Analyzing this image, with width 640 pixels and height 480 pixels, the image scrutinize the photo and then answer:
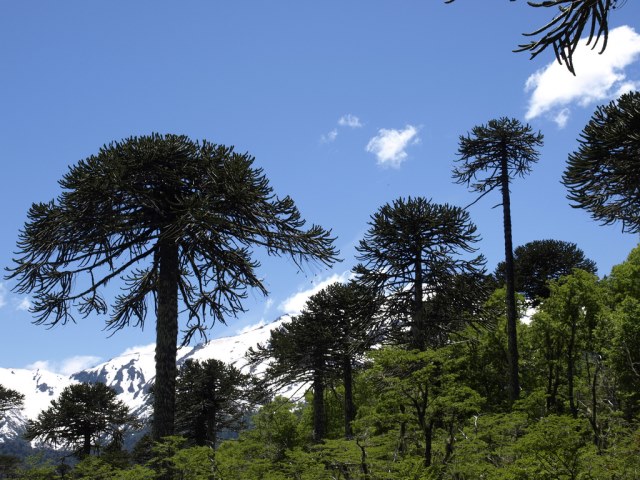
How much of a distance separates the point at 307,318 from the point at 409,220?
28.5 feet

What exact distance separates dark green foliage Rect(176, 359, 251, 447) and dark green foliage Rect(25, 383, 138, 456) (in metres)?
2.88

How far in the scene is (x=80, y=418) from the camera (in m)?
30.2

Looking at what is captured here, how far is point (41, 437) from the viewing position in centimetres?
3055

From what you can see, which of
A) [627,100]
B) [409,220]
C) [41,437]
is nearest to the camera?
[627,100]

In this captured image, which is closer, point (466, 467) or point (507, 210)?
point (466, 467)

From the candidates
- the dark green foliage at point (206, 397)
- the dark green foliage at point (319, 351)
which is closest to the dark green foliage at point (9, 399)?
the dark green foliage at point (206, 397)

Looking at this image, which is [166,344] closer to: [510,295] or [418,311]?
[418,311]

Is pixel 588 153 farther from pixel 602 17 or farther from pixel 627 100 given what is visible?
pixel 602 17

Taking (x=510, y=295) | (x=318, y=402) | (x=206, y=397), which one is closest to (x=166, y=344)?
(x=510, y=295)

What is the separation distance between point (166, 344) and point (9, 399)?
2953cm

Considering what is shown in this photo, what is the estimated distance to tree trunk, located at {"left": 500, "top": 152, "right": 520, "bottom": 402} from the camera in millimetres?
16922

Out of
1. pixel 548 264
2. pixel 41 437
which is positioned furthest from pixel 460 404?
pixel 41 437

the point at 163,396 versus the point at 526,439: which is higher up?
the point at 163,396

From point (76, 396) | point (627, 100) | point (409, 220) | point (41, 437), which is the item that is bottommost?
point (41, 437)
